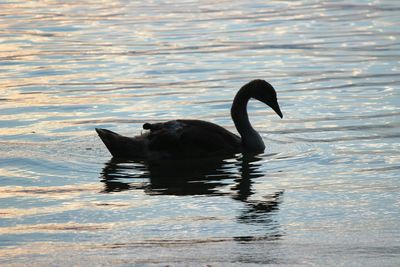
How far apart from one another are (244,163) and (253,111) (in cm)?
381

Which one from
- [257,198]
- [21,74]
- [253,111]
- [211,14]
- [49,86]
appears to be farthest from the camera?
[211,14]

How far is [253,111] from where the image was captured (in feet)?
59.1

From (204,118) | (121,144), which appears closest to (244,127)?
(121,144)

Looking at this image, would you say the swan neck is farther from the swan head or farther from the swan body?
the swan head

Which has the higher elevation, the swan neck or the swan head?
the swan head

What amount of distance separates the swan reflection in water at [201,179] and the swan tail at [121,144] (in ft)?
0.38

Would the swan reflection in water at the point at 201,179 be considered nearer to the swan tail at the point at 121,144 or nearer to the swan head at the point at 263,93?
the swan tail at the point at 121,144

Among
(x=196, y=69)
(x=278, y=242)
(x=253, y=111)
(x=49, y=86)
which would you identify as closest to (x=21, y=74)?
(x=49, y=86)

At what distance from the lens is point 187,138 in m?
14.5

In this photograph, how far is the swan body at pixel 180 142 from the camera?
567 inches

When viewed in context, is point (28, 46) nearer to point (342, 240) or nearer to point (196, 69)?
point (196, 69)

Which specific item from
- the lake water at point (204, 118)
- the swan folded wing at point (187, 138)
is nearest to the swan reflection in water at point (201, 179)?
the lake water at point (204, 118)

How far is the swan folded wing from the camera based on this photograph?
14.5m

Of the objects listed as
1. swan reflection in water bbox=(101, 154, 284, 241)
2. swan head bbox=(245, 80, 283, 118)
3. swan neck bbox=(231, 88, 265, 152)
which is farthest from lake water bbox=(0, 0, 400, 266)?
swan head bbox=(245, 80, 283, 118)
